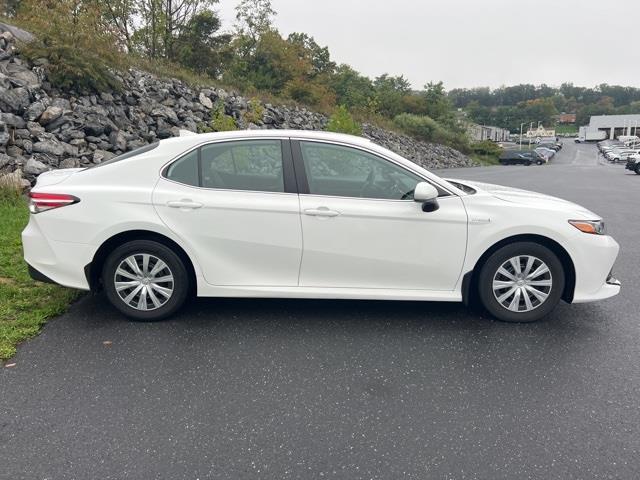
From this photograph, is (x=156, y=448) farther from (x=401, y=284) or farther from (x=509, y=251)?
(x=509, y=251)

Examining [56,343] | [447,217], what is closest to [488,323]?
[447,217]

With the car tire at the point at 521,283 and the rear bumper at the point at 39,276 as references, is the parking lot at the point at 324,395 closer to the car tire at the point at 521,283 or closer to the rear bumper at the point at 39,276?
the car tire at the point at 521,283

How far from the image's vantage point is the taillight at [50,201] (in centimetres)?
384

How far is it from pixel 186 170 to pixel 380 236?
174 cm

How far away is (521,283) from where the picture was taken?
155 inches

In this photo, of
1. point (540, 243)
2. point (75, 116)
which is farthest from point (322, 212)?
point (75, 116)

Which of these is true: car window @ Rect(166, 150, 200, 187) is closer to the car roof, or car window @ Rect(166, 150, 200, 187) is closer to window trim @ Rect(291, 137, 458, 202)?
the car roof

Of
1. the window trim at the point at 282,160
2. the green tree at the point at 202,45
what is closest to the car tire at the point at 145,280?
the window trim at the point at 282,160

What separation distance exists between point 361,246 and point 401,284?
1.58 feet

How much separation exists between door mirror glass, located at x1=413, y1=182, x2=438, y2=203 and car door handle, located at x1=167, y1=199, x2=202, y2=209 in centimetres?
177

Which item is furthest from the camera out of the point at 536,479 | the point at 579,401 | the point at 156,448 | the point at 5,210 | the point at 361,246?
the point at 5,210

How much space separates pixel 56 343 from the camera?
11.7 ft

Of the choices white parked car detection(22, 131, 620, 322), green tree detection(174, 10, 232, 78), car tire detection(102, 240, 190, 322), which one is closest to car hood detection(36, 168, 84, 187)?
white parked car detection(22, 131, 620, 322)

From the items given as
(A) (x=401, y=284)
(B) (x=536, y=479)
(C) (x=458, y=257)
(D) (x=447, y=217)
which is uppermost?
(D) (x=447, y=217)
